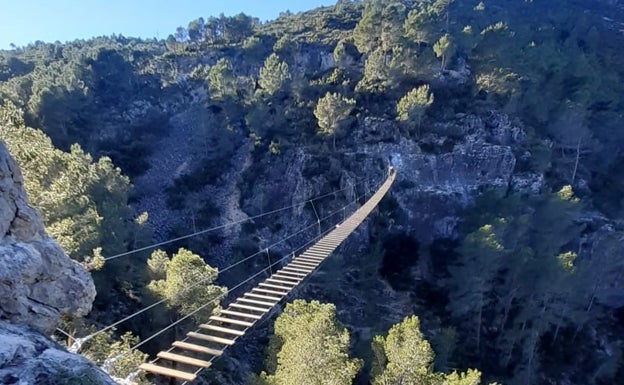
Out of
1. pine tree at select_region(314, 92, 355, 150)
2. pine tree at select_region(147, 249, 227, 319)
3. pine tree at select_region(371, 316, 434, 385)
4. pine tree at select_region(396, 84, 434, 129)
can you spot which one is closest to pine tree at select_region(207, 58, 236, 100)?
pine tree at select_region(314, 92, 355, 150)

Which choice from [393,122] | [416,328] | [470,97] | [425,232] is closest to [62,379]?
[416,328]

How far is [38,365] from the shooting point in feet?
10.2

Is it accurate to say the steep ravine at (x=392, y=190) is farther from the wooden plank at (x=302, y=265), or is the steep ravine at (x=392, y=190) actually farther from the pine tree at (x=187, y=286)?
the wooden plank at (x=302, y=265)

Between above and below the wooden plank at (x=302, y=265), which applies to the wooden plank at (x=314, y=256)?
below

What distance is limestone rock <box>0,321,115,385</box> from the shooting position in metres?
2.94

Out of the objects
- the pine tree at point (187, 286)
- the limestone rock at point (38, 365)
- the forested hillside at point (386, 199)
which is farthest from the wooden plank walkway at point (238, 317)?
the pine tree at point (187, 286)

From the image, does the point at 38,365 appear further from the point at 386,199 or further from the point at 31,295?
the point at 386,199

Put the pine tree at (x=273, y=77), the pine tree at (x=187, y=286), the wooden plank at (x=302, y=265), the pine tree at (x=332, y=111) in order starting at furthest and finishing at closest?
1. the pine tree at (x=273, y=77)
2. the pine tree at (x=332, y=111)
3. the pine tree at (x=187, y=286)
4. the wooden plank at (x=302, y=265)

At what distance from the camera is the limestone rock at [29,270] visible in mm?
3883

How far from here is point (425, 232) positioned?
24.3 metres

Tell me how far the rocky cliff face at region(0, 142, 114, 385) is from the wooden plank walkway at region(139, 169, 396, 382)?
3.27ft

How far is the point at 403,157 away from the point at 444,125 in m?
3.99

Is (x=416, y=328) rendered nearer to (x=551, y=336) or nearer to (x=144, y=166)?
(x=551, y=336)

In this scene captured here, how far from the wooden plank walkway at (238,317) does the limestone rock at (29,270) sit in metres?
1.23
